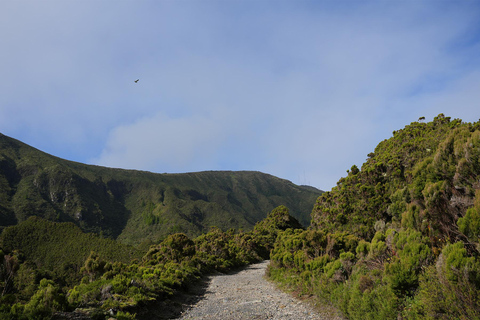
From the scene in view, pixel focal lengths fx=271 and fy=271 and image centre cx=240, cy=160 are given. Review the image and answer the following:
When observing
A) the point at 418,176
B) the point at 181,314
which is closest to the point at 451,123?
the point at 418,176

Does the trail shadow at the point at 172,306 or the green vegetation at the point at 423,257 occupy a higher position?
the green vegetation at the point at 423,257

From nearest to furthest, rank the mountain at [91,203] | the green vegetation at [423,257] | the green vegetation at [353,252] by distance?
the green vegetation at [423,257] → the green vegetation at [353,252] → the mountain at [91,203]

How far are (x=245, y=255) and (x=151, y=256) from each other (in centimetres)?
1327

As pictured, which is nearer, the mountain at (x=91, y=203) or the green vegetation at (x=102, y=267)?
the green vegetation at (x=102, y=267)

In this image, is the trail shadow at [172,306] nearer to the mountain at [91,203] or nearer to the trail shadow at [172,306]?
the trail shadow at [172,306]

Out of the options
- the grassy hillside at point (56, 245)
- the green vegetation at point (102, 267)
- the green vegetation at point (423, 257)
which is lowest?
the grassy hillside at point (56, 245)

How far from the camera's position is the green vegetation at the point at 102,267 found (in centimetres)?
704

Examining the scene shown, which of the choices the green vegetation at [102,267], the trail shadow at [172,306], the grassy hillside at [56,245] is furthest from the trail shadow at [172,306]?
the grassy hillside at [56,245]

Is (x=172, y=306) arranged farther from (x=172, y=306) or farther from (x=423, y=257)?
(x=423, y=257)

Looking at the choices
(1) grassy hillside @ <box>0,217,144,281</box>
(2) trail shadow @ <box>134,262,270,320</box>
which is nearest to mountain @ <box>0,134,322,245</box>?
(1) grassy hillside @ <box>0,217,144,281</box>

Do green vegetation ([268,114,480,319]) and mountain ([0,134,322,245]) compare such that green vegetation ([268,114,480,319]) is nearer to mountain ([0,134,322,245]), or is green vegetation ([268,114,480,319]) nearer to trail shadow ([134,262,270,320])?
trail shadow ([134,262,270,320])

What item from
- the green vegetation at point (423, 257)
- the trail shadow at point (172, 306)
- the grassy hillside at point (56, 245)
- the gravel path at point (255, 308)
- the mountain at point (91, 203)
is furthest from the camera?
the mountain at point (91, 203)

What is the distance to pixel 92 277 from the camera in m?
13.7

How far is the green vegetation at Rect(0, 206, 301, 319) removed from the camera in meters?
7.04
